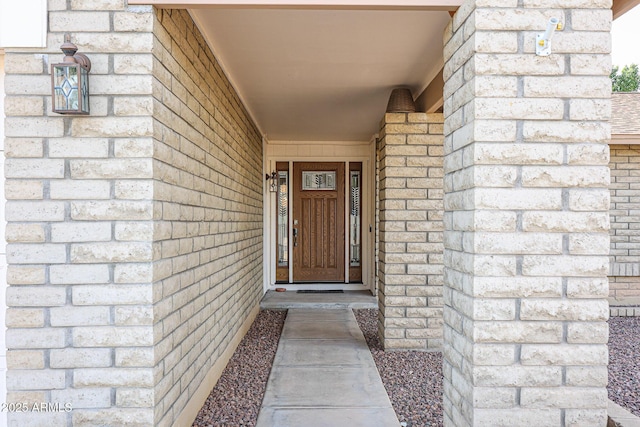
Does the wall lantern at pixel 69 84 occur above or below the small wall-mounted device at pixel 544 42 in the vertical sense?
below

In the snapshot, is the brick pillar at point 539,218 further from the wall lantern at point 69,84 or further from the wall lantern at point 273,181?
the wall lantern at point 273,181

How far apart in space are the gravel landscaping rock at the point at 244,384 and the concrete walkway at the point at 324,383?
8 cm

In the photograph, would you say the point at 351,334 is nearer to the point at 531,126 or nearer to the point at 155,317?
the point at 155,317

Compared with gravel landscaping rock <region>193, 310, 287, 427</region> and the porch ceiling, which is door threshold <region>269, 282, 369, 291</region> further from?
the porch ceiling

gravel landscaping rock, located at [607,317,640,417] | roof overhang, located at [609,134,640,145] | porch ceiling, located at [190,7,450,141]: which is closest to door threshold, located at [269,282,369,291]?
porch ceiling, located at [190,7,450,141]

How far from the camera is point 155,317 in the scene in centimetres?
193

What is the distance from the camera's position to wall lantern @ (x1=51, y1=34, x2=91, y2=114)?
5.84 ft

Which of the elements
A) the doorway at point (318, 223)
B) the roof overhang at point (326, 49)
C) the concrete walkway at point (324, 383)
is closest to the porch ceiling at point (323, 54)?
the roof overhang at point (326, 49)

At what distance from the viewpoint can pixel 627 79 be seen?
2159cm

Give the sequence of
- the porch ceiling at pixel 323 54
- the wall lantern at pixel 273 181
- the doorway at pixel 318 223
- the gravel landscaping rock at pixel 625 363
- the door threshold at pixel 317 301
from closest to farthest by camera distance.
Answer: the porch ceiling at pixel 323 54 → the gravel landscaping rock at pixel 625 363 → the door threshold at pixel 317 301 → the wall lantern at pixel 273 181 → the doorway at pixel 318 223

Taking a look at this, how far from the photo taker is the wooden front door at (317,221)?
7004 millimetres

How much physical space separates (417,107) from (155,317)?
10.4ft

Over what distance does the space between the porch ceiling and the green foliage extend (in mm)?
22703

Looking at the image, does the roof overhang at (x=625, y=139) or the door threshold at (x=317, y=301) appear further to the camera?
the door threshold at (x=317, y=301)
